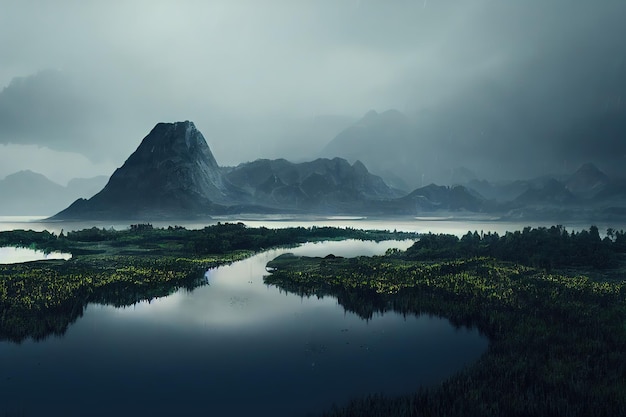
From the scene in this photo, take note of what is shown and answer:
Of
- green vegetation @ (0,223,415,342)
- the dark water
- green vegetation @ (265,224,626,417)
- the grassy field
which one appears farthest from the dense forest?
green vegetation @ (0,223,415,342)

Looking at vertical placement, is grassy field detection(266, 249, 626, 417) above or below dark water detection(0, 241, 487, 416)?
above

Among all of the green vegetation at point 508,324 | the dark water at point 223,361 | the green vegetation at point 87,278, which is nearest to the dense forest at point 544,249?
the green vegetation at point 508,324

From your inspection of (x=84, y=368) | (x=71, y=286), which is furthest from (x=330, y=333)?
(x=71, y=286)

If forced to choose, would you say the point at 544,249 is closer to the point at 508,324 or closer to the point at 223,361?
the point at 508,324

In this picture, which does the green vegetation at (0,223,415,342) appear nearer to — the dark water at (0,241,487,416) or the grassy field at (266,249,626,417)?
the dark water at (0,241,487,416)

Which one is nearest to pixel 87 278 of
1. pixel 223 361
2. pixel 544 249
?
pixel 223 361

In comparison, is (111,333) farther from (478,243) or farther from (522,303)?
(478,243)

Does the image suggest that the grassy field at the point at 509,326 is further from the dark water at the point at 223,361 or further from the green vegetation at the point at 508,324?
the dark water at the point at 223,361
